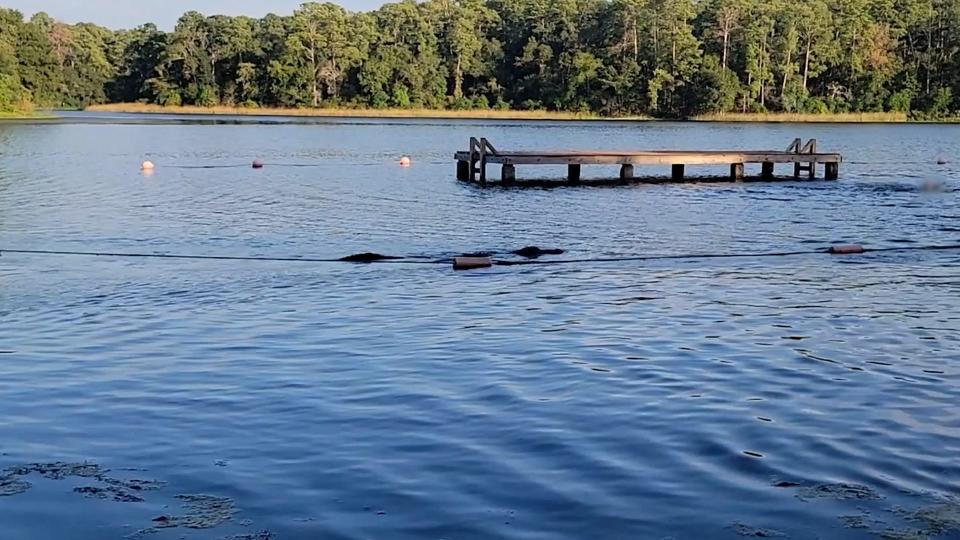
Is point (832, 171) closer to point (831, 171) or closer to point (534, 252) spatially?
point (831, 171)

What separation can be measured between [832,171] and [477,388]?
31.0 m

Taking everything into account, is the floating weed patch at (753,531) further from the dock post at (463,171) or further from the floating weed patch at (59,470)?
the dock post at (463,171)

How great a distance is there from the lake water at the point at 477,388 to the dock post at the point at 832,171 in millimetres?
15500

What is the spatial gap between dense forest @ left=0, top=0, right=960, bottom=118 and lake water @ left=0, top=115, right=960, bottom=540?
3667 inches

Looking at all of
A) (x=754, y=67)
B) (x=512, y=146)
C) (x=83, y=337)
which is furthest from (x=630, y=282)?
(x=754, y=67)

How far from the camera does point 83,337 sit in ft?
38.8

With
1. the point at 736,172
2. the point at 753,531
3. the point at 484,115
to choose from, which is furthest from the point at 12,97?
the point at 753,531

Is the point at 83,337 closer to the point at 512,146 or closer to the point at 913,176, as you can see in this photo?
the point at 913,176

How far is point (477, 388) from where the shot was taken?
9.55 meters

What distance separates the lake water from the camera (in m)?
6.67

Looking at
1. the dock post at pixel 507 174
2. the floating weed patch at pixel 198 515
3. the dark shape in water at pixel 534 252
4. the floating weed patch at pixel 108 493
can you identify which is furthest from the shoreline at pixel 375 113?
the floating weed patch at pixel 198 515

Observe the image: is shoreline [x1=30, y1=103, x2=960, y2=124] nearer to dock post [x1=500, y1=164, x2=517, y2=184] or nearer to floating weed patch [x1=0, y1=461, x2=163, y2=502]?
dock post [x1=500, y1=164, x2=517, y2=184]

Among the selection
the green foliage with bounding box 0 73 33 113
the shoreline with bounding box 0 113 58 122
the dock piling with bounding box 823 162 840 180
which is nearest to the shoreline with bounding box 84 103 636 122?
the green foliage with bounding box 0 73 33 113

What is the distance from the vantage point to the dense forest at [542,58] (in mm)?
113938
